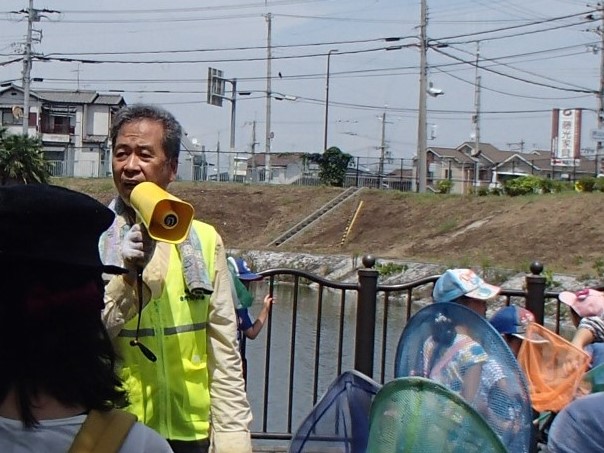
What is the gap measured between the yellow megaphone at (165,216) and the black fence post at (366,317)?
3.04 m

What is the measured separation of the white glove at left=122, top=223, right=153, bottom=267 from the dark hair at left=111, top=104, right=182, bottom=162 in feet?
1.40

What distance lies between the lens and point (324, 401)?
317 centimetres

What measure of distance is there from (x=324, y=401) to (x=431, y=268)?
22.5 meters

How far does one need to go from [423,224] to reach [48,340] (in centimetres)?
3327

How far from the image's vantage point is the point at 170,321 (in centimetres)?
269

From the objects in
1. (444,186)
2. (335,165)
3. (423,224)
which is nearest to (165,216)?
(423,224)

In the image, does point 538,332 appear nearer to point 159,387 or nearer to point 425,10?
point 159,387

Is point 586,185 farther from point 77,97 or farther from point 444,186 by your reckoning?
point 77,97

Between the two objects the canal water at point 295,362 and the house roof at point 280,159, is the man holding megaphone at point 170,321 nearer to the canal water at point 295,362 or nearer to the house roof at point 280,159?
the canal water at point 295,362

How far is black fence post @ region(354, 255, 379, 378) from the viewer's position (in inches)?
213

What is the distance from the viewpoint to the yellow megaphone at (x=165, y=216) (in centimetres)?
237

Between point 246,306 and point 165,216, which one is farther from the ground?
point 165,216

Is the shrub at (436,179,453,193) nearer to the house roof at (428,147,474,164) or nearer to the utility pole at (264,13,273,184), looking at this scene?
the utility pole at (264,13,273,184)

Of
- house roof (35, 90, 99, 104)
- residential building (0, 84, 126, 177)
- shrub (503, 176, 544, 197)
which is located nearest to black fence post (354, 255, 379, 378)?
shrub (503, 176, 544, 197)
